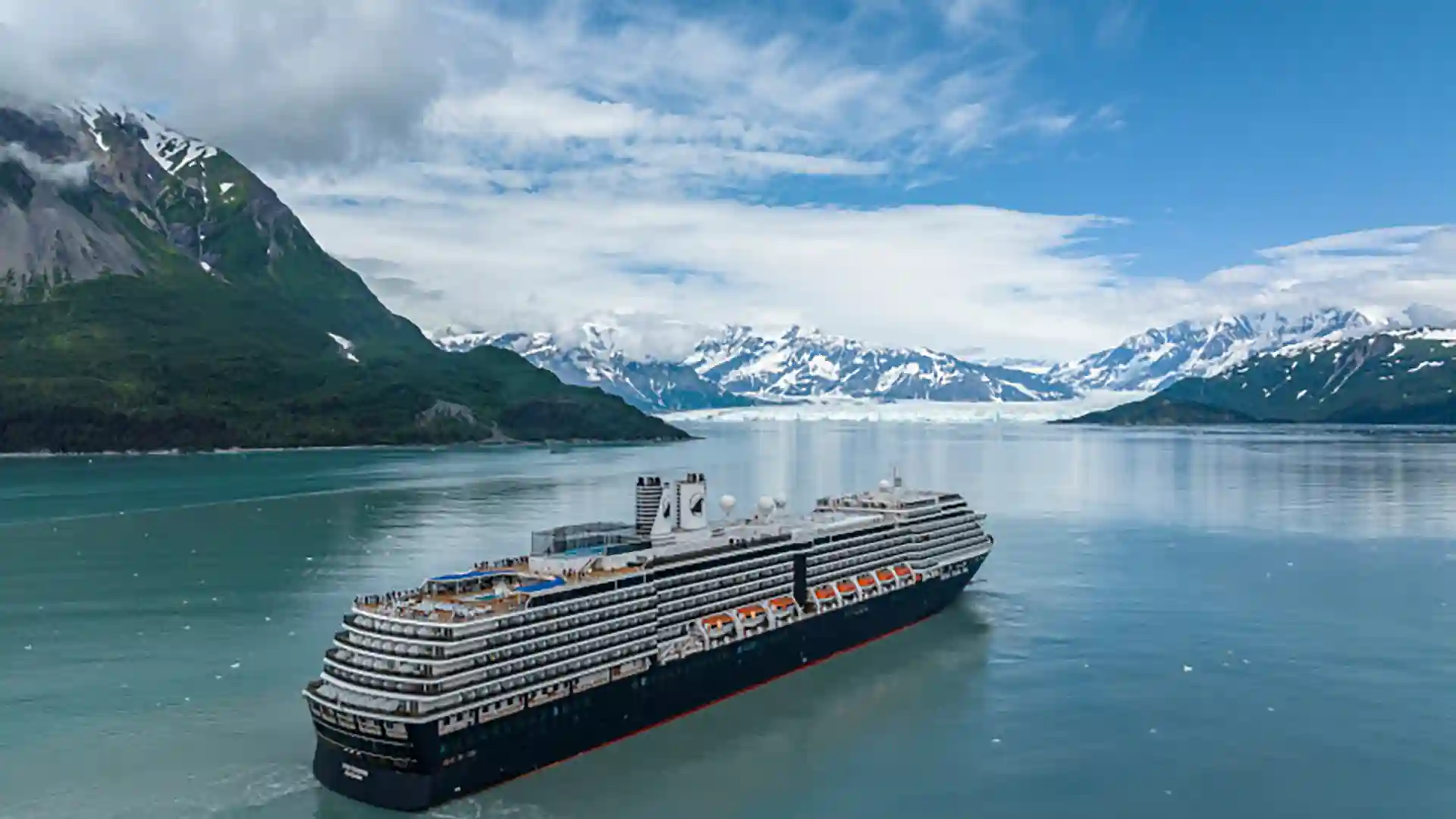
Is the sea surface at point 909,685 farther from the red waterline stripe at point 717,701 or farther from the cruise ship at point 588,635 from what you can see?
the cruise ship at point 588,635

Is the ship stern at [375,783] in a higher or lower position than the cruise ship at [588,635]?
lower

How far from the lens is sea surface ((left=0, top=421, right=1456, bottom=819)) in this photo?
36.6 meters

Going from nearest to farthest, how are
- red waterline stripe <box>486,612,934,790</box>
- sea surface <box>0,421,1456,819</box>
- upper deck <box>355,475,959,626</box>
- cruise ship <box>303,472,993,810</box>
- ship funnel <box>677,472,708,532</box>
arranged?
1. cruise ship <box>303,472,993,810</box>
2. sea surface <box>0,421,1456,819</box>
3. red waterline stripe <box>486,612,934,790</box>
4. upper deck <box>355,475,959,626</box>
5. ship funnel <box>677,472,708,532</box>

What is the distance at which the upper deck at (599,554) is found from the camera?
A: 126 ft

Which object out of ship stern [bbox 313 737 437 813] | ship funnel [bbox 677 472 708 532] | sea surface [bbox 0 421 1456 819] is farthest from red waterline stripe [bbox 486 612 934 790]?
ship funnel [bbox 677 472 708 532]

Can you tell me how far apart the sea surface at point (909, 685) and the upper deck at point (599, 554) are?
633 cm

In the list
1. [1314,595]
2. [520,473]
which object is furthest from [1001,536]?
[520,473]

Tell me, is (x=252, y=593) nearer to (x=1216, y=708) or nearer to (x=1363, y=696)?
(x=1216, y=708)

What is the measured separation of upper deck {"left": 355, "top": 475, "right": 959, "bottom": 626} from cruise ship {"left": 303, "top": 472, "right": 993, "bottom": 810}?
0.11 m

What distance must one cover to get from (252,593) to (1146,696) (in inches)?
2129

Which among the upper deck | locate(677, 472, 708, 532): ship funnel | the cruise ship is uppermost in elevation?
locate(677, 472, 708, 532): ship funnel

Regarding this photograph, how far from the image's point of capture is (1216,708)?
46062 millimetres

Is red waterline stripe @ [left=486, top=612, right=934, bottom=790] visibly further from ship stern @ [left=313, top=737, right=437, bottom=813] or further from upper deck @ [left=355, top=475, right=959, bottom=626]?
upper deck @ [left=355, top=475, right=959, bottom=626]

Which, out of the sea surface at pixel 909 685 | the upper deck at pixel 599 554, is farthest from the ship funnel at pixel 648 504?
the sea surface at pixel 909 685
